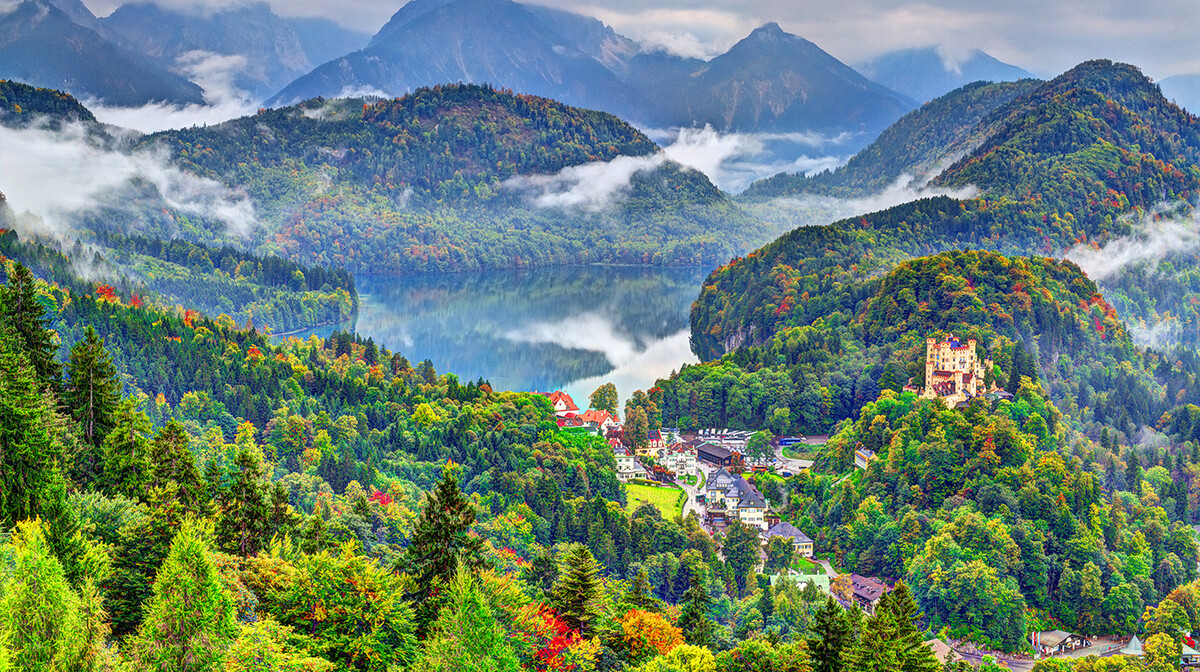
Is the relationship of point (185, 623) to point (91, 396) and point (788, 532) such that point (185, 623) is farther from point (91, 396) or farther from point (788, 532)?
point (788, 532)

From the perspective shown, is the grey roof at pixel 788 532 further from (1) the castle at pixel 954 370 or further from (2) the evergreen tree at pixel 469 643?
(2) the evergreen tree at pixel 469 643

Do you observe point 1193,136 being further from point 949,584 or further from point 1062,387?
point 949,584

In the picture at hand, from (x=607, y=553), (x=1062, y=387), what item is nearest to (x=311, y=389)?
(x=607, y=553)

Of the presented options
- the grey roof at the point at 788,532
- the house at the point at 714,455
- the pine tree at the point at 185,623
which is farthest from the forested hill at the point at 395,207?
the pine tree at the point at 185,623

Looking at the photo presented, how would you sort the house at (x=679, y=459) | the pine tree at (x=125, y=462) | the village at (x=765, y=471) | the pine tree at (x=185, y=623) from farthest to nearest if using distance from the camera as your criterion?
the house at (x=679, y=459), the village at (x=765, y=471), the pine tree at (x=125, y=462), the pine tree at (x=185, y=623)

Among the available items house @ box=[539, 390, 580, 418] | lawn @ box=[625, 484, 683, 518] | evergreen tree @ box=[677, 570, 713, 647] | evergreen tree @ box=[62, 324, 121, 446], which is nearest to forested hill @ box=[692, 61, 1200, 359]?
house @ box=[539, 390, 580, 418]

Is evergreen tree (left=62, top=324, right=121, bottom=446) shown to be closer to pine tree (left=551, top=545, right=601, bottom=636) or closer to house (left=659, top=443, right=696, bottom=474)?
pine tree (left=551, top=545, right=601, bottom=636)

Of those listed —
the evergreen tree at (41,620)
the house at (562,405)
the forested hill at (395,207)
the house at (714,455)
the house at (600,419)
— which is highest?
the forested hill at (395,207)
